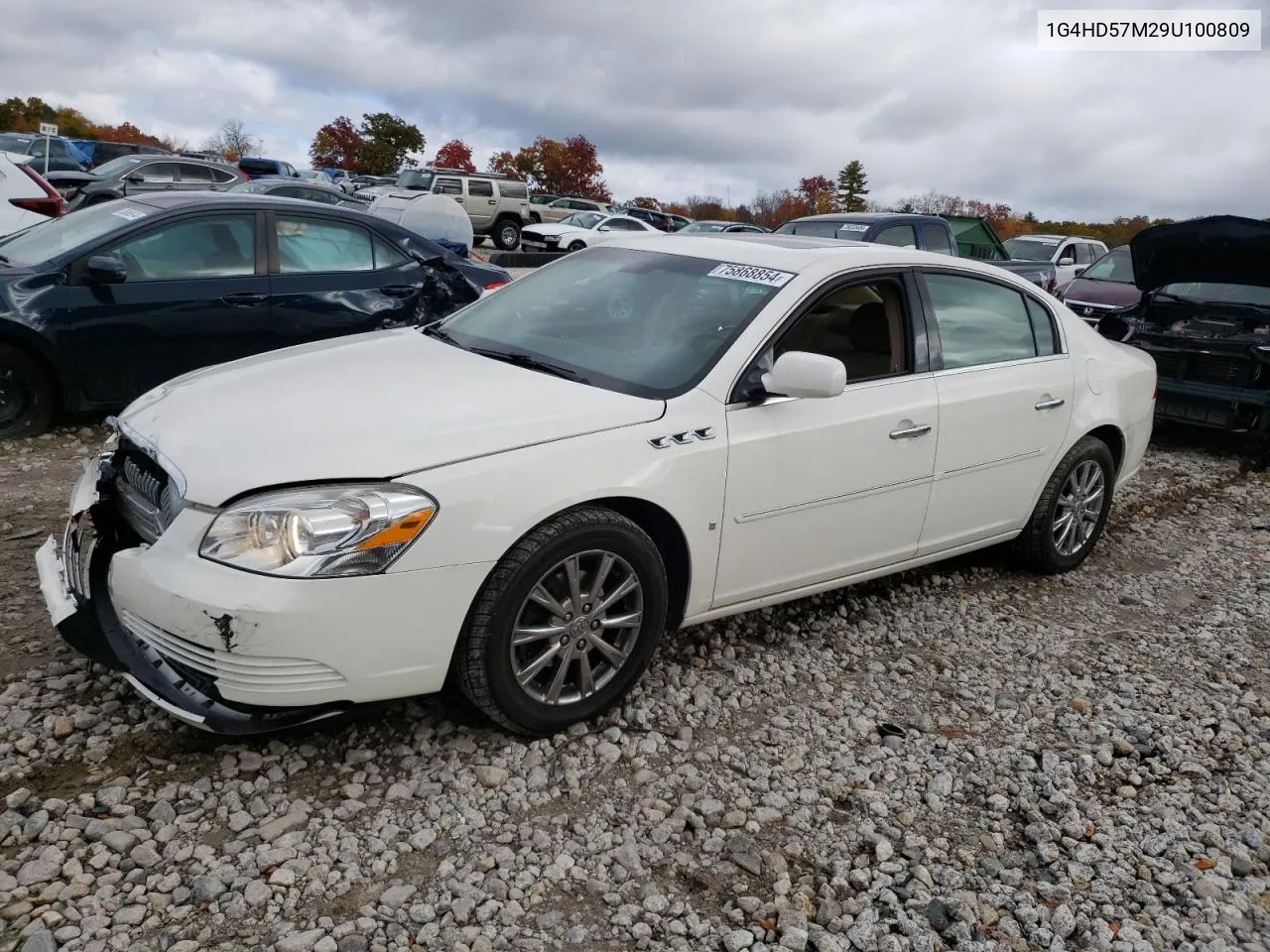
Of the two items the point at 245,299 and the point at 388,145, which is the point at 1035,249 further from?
the point at 388,145

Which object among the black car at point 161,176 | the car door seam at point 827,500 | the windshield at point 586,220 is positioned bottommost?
the car door seam at point 827,500

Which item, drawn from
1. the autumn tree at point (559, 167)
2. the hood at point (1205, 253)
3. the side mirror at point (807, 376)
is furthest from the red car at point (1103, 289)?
the autumn tree at point (559, 167)

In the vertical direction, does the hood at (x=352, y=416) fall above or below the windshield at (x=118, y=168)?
below

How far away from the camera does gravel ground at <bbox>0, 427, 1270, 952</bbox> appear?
2473 mm

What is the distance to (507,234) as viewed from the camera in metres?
27.7

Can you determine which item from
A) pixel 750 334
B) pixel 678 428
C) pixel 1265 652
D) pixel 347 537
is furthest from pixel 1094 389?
pixel 347 537

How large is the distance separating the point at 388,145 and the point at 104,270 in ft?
202

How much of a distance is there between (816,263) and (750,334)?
1.69 feet

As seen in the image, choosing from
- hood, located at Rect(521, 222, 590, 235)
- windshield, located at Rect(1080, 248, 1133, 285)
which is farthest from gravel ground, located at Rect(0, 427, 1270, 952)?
hood, located at Rect(521, 222, 590, 235)

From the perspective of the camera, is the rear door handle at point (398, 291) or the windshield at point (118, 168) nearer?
the rear door handle at point (398, 291)

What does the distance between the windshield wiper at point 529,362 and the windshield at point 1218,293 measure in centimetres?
645

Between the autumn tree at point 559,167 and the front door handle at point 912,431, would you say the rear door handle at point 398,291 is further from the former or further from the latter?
the autumn tree at point 559,167

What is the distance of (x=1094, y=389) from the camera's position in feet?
15.7

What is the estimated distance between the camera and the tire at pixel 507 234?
27641 millimetres
